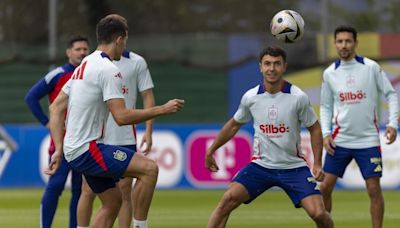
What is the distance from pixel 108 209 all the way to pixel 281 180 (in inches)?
68.5

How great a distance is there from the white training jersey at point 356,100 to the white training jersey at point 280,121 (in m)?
1.90

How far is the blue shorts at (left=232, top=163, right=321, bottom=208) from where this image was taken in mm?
11766

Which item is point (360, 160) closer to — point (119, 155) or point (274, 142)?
point (274, 142)

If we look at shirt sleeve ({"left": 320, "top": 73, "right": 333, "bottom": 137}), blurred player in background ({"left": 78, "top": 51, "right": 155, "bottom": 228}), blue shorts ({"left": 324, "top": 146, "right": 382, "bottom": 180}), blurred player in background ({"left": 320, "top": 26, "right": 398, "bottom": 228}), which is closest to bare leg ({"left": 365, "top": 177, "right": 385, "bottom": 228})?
blue shorts ({"left": 324, "top": 146, "right": 382, "bottom": 180})

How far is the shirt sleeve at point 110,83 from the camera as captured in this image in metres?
10.8

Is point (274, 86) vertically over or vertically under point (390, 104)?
over

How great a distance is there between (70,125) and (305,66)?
1695 cm

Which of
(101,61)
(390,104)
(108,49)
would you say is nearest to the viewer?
(101,61)

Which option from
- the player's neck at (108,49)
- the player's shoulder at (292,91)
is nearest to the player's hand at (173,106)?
the player's neck at (108,49)

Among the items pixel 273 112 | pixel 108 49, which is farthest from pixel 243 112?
pixel 108 49

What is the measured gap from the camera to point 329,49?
28703 mm

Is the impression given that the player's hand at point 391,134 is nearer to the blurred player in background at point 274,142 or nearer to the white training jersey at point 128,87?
the blurred player in background at point 274,142

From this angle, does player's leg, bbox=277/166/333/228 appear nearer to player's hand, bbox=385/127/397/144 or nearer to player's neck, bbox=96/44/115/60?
player's hand, bbox=385/127/397/144

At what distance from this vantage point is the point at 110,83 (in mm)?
10867
